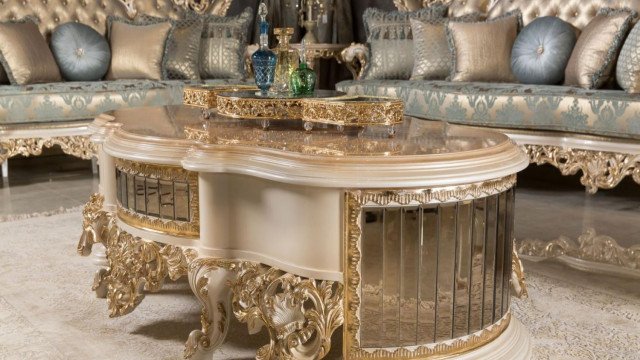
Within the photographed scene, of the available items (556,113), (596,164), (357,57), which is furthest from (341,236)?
(357,57)

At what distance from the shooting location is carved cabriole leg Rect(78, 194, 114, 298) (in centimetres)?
224

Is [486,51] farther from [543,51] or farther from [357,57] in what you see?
[357,57]

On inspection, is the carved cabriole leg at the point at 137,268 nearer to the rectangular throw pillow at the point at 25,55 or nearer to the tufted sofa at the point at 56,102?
the tufted sofa at the point at 56,102

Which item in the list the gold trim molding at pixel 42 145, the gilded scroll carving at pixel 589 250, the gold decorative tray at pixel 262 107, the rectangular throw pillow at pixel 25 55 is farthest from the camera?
the rectangular throw pillow at pixel 25 55

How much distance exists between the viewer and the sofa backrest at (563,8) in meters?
3.87

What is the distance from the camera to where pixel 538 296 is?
227 centimetres

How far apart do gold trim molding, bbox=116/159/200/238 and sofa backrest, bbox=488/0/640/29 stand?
277 cm

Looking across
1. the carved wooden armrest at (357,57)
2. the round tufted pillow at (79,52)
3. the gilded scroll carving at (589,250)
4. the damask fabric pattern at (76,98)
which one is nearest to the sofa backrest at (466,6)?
the carved wooden armrest at (357,57)

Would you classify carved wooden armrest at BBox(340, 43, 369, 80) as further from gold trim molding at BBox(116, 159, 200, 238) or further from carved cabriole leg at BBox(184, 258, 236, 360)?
carved cabriole leg at BBox(184, 258, 236, 360)

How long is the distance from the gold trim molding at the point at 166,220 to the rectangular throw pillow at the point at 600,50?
2.38 meters

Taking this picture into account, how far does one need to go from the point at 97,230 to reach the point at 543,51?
255 cm

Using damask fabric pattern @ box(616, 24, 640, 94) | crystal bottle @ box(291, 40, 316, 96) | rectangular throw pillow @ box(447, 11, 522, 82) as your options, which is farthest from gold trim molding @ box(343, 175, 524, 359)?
rectangular throw pillow @ box(447, 11, 522, 82)

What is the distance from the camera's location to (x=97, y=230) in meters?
2.26

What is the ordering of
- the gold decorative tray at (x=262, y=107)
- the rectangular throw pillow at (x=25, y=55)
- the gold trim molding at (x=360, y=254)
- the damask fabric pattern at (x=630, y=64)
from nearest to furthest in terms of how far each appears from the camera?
1. the gold trim molding at (x=360, y=254)
2. the gold decorative tray at (x=262, y=107)
3. the damask fabric pattern at (x=630, y=64)
4. the rectangular throw pillow at (x=25, y=55)
